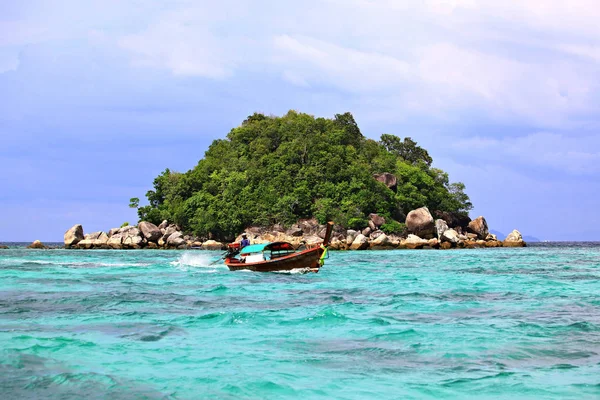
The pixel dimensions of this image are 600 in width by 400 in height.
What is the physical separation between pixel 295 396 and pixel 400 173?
5941 centimetres

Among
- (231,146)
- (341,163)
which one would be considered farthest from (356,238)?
(231,146)

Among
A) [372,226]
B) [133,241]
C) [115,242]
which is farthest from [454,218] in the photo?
[115,242]

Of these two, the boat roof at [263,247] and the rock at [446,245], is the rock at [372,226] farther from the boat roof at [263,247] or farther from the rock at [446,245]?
the boat roof at [263,247]

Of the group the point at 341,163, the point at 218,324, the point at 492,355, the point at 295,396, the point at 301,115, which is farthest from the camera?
the point at 301,115

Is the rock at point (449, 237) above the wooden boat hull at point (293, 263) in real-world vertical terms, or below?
above

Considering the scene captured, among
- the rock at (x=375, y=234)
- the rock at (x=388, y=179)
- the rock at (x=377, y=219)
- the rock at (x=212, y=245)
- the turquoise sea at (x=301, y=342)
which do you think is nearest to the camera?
the turquoise sea at (x=301, y=342)

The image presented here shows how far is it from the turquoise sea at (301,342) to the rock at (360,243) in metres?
33.9

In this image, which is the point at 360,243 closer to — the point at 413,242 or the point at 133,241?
the point at 413,242

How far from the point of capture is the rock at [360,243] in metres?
54.0

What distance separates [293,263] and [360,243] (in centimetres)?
2794

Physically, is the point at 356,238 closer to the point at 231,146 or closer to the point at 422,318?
the point at 231,146

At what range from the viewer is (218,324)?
1258cm

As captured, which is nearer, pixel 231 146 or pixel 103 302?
pixel 103 302

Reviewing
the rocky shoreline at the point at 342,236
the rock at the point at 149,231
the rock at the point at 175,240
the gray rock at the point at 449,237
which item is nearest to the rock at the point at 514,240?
the rocky shoreline at the point at 342,236
